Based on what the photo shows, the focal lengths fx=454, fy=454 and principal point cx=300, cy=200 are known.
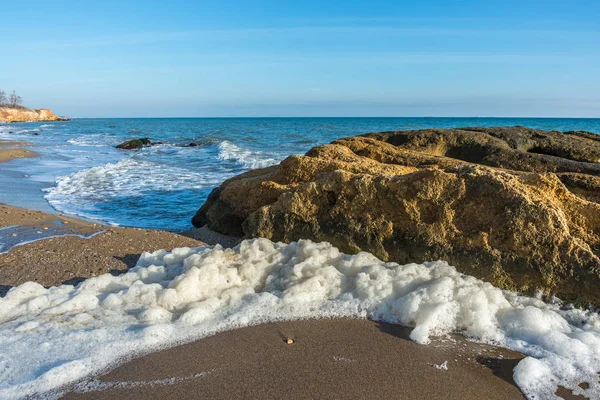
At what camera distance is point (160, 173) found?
13.9m

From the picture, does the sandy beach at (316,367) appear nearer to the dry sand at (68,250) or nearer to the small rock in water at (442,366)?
the small rock in water at (442,366)

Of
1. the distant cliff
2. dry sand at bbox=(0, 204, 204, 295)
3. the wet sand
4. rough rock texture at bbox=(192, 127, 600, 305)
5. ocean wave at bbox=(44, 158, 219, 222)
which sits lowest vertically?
ocean wave at bbox=(44, 158, 219, 222)

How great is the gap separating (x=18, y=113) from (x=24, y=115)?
2.26 metres

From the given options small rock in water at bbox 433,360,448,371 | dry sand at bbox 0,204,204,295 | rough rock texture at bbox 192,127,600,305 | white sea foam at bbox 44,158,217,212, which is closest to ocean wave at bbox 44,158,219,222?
white sea foam at bbox 44,158,217,212

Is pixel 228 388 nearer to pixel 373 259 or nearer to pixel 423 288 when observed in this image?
pixel 423 288

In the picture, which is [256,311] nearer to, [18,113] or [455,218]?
[455,218]

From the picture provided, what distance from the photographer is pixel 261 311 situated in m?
3.37

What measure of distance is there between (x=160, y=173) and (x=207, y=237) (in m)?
8.73

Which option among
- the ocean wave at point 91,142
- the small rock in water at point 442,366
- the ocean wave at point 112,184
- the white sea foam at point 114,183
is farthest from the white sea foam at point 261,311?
the ocean wave at point 91,142

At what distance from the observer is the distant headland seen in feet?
268

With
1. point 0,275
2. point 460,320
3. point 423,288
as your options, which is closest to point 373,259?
point 423,288

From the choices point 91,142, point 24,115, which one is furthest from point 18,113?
point 91,142

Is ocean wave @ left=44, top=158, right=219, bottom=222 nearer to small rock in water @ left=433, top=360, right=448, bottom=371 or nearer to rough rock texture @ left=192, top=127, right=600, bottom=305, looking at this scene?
rough rock texture @ left=192, top=127, right=600, bottom=305

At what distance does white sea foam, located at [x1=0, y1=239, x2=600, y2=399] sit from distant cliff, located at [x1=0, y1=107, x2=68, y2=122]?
92283mm
